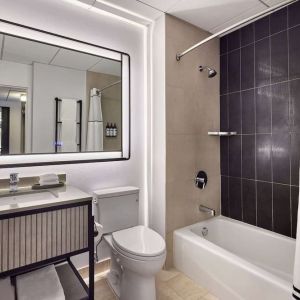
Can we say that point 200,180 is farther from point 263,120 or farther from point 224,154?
point 263,120

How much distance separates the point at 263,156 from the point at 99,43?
1801mm

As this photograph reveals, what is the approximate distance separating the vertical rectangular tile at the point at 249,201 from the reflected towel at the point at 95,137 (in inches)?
57.6

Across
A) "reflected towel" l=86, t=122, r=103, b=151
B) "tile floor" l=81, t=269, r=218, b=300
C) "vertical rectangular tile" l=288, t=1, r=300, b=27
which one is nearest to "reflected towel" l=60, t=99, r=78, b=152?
"reflected towel" l=86, t=122, r=103, b=151

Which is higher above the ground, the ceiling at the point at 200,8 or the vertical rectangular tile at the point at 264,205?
the ceiling at the point at 200,8

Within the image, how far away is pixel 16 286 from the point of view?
1.25 meters

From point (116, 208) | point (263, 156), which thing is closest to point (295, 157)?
point (263, 156)

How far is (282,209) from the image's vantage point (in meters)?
1.97

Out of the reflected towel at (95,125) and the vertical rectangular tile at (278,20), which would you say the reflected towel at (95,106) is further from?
the vertical rectangular tile at (278,20)

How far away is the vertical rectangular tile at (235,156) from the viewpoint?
230 cm

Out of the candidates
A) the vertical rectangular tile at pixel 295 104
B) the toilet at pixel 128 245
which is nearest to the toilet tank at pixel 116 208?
the toilet at pixel 128 245

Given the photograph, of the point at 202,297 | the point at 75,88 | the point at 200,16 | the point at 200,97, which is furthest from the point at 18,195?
the point at 200,16

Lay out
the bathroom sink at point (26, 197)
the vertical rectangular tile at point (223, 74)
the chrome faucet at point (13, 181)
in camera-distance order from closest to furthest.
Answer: the bathroom sink at point (26, 197)
the chrome faucet at point (13, 181)
the vertical rectangular tile at point (223, 74)

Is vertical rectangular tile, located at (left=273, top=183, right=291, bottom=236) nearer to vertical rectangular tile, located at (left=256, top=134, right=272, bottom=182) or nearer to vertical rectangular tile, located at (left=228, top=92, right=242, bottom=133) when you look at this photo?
vertical rectangular tile, located at (left=256, top=134, right=272, bottom=182)

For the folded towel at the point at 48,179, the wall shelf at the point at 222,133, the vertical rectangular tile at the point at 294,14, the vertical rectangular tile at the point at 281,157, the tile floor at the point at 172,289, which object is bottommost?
the tile floor at the point at 172,289
